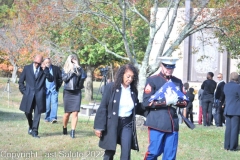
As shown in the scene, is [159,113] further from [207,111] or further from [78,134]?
[207,111]

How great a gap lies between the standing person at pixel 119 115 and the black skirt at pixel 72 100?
3.94 meters

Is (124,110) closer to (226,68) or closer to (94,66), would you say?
(226,68)

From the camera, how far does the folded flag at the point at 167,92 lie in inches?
323

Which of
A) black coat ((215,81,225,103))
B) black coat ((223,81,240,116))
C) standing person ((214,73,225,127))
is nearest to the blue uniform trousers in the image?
black coat ((223,81,240,116))

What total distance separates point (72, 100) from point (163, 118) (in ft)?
14.6

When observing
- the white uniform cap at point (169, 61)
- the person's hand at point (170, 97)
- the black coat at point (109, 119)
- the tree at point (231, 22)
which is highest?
the tree at point (231, 22)

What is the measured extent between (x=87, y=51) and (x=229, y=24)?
23.4m

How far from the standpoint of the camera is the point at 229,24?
14.3 m

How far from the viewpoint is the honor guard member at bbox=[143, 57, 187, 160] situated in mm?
8234

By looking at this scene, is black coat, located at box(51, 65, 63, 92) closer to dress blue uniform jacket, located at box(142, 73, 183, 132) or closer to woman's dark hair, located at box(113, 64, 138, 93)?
woman's dark hair, located at box(113, 64, 138, 93)

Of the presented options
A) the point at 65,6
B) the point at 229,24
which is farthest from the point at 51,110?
the point at 229,24

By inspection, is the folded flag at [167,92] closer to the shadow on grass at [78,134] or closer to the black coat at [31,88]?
the black coat at [31,88]

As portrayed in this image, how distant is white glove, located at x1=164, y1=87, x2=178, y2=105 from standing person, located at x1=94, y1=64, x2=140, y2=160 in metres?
0.54

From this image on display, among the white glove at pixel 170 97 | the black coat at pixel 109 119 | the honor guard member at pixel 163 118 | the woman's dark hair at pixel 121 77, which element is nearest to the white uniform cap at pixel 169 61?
the honor guard member at pixel 163 118
